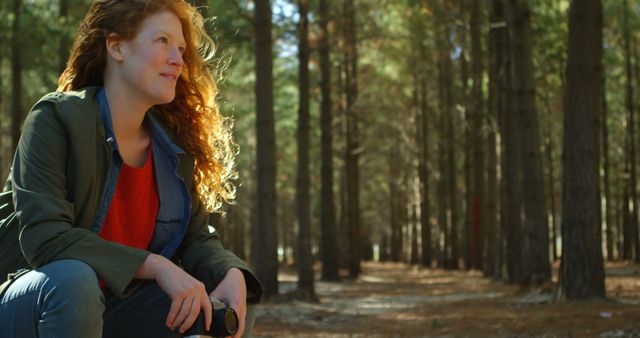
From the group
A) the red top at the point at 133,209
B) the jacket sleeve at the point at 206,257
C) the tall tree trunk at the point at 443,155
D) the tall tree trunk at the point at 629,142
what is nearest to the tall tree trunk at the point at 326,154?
the tall tree trunk at the point at 443,155

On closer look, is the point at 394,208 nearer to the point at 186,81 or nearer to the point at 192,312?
the point at 186,81

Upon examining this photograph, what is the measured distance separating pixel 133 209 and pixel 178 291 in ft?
1.41

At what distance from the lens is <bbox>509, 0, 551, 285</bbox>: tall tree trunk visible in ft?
58.1

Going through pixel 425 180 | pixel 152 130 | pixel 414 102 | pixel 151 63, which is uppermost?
pixel 414 102

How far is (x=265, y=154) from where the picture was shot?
51.8 ft

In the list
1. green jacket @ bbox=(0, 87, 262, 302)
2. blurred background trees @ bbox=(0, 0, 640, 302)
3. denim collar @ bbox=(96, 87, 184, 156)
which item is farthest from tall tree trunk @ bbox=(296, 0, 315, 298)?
green jacket @ bbox=(0, 87, 262, 302)

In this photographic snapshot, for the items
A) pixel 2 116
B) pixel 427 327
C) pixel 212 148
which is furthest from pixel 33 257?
pixel 2 116

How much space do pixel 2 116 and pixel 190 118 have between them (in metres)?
32.6

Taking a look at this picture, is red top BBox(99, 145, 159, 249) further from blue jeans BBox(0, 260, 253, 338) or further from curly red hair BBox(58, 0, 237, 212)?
blue jeans BBox(0, 260, 253, 338)

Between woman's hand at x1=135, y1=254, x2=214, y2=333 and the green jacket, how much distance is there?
45 mm

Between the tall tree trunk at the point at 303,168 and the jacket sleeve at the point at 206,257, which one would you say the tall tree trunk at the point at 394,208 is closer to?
the tall tree trunk at the point at 303,168

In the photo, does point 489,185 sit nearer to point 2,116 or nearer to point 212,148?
point 2,116

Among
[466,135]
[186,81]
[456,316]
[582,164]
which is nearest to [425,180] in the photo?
[466,135]

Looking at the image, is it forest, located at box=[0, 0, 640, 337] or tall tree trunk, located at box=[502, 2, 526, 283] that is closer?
forest, located at box=[0, 0, 640, 337]
